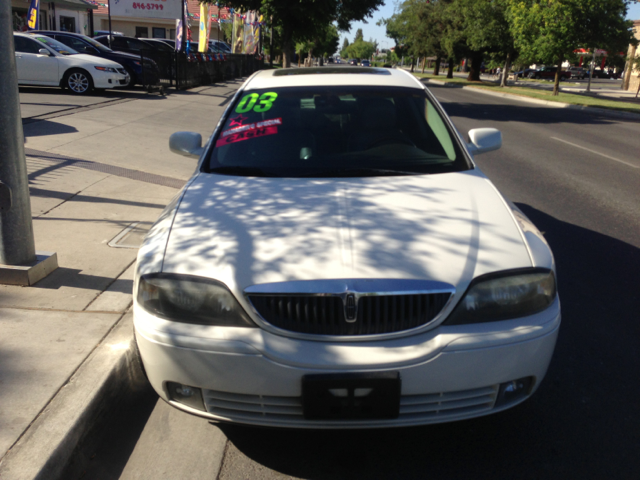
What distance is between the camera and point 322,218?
2.69m

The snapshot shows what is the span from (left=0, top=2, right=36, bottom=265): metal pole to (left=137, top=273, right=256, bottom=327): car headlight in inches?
78.3

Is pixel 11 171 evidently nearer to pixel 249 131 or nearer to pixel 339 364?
pixel 249 131

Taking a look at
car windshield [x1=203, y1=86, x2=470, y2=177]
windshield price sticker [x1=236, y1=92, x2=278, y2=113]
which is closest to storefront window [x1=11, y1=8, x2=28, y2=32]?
windshield price sticker [x1=236, y1=92, x2=278, y2=113]

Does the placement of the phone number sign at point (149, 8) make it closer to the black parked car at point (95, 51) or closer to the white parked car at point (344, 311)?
the black parked car at point (95, 51)

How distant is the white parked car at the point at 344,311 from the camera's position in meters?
2.21

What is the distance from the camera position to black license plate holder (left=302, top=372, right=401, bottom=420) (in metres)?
2.16

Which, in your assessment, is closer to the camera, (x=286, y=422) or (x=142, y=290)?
(x=286, y=422)

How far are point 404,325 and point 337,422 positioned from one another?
47cm

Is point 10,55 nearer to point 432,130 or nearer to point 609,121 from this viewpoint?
point 432,130

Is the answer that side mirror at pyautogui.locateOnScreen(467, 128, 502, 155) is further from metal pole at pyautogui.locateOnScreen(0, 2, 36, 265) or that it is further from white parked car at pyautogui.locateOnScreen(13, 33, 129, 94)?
white parked car at pyautogui.locateOnScreen(13, 33, 129, 94)

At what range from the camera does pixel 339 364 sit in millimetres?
2168

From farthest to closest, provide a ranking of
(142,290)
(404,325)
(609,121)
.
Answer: (609,121)
(142,290)
(404,325)

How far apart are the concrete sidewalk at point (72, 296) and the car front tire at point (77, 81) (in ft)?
24.5

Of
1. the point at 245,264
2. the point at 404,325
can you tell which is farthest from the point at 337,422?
the point at 245,264
